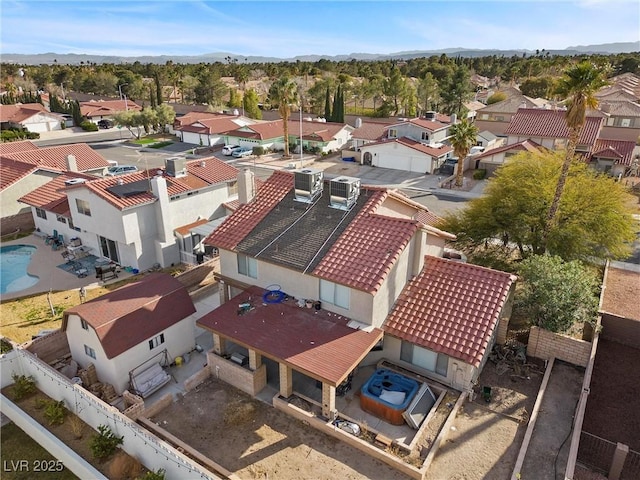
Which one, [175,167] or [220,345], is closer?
[220,345]

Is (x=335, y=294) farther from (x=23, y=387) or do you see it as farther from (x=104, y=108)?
(x=104, y=108)

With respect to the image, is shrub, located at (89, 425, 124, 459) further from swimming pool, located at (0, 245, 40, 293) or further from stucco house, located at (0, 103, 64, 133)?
stucco house, located at (0, 103, 64, 133)

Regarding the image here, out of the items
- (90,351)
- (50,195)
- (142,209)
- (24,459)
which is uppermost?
(142,209)

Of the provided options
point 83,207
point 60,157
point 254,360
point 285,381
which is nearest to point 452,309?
point 285,381

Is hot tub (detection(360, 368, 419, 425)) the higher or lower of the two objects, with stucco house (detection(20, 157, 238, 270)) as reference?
lower

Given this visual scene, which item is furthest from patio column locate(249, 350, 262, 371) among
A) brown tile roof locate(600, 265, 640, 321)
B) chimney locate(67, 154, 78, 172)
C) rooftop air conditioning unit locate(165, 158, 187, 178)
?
chimney locate(67, 154, 78, 172)

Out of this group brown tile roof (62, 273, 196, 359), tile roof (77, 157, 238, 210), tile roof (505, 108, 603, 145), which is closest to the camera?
brown tile roof (62, 273, 196, 359)
